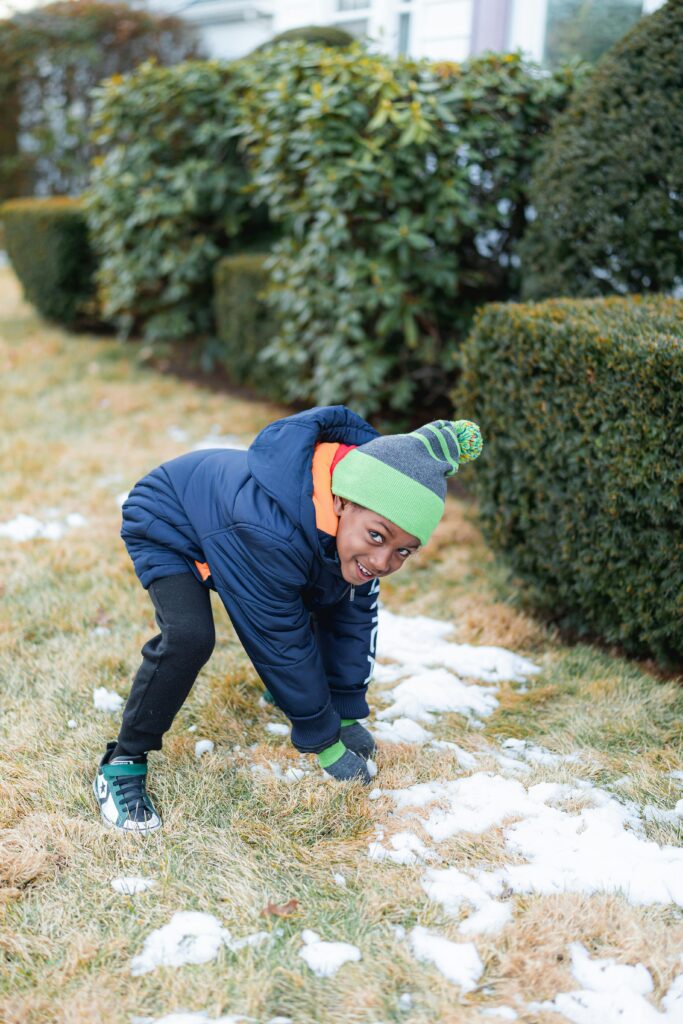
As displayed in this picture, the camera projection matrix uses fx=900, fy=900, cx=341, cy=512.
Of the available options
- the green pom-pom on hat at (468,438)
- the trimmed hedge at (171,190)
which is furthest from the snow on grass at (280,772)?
the trimmed hedge at (171,190)

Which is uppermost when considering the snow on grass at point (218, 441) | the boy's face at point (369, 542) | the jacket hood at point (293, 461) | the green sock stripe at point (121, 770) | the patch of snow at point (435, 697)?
the jacket hood at point (293, 461)

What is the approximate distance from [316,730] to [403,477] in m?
0.73

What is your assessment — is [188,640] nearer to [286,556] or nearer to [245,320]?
[286,556]

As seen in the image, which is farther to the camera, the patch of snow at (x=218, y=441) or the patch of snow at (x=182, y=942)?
the patch of snow at (x=218, y=441)

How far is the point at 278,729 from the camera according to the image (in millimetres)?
2797

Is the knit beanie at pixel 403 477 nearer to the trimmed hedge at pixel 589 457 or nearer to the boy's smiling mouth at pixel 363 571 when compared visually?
the boy's smiling mouth at pixel 363 571

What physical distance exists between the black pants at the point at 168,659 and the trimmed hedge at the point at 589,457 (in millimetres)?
1407

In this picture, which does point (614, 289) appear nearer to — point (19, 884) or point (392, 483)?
point (392, 483)

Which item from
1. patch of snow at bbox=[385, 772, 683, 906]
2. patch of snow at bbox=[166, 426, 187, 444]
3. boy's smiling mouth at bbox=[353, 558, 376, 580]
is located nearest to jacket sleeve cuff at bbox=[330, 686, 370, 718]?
patch of snow at bbox=[385, 772, 683, 906]

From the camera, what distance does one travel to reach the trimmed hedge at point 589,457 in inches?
111

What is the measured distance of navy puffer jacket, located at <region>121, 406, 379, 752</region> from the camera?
221 centimetres

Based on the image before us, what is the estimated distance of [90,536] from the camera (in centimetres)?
432

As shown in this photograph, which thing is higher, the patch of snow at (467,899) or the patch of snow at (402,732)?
the patch of snow at (467,899)

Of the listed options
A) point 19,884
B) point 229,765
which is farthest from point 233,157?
point 19,884
